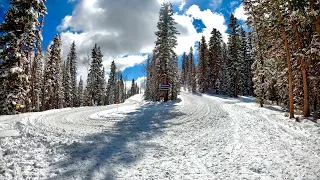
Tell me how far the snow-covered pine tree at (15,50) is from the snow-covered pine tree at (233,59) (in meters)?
35.1

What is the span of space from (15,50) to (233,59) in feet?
122

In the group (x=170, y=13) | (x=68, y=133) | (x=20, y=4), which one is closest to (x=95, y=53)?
(x=170, y=13)

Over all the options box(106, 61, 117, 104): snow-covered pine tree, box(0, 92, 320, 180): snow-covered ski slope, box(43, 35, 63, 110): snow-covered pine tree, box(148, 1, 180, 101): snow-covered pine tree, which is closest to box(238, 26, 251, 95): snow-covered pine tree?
box(148, 1, 180, 101): snow-covered pine tree

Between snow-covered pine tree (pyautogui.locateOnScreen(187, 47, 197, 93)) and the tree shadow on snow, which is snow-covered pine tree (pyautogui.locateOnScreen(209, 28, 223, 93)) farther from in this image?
the tree shadow on snow

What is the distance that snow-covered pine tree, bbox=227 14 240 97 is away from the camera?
43594mm

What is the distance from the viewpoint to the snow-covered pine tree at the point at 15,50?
19.8 metres

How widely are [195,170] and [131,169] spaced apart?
76.0 inches

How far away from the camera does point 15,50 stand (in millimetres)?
20000

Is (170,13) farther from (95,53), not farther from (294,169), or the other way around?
(294,169)

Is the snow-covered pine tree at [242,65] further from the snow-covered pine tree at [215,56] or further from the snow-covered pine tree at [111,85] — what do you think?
the snow-covered pine tree at [111,85]

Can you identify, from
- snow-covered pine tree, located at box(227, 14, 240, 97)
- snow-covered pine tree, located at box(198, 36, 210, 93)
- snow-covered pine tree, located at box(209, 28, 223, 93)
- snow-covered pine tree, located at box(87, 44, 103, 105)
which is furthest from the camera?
snow-covered pine tree, located at box(198, 36, 210, 93)

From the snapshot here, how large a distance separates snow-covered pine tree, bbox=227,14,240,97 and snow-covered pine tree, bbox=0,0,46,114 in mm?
35120

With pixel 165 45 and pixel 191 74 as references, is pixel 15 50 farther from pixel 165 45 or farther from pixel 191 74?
pixel 191 74

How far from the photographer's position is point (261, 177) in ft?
19.7
